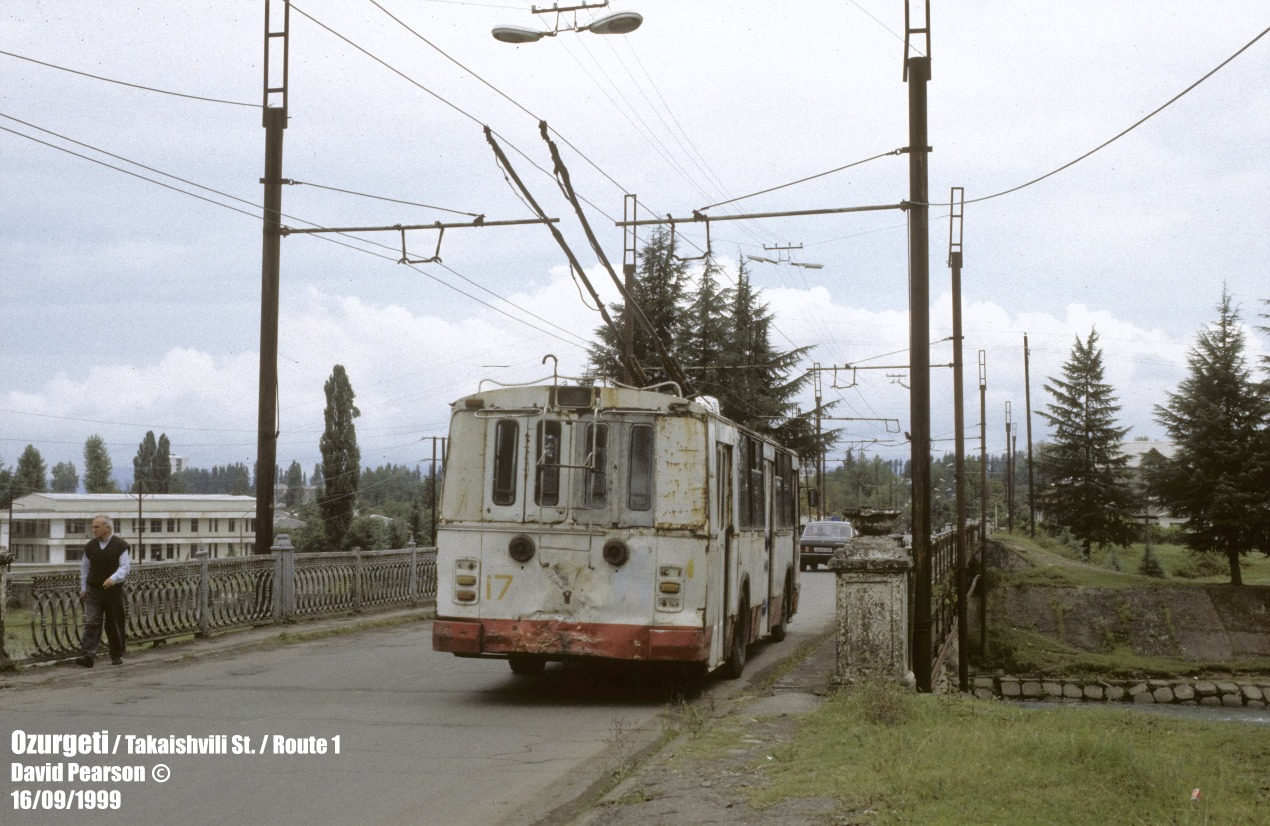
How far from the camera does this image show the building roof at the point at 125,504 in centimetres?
11719

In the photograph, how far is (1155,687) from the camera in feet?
114

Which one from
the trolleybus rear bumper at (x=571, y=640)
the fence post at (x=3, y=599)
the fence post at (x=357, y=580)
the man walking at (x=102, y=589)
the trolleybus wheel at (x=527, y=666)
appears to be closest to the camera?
the trolleybus rear bumper at (x=571, y=640)

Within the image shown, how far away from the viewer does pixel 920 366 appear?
48.1 ft

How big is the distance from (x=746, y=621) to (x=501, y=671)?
2928 mm

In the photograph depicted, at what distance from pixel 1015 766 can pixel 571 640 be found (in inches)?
215

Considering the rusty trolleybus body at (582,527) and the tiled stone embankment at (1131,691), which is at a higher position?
the rusty trolleybus body at (582,527)

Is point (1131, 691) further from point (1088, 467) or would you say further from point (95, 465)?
point (95, 465)

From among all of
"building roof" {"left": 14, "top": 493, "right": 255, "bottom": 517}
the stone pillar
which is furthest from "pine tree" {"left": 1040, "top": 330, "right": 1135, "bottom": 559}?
"building roof" {"left": 14, "top": 493, "right": 255, "bottom": 517}

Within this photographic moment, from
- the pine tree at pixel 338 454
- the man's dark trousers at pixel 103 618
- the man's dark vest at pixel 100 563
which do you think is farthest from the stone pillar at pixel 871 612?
the pine tree at pixel 338 454

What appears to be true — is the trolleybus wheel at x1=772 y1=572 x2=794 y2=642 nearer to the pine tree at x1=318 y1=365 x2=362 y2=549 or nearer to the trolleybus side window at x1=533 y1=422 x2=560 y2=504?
the trolleybus side window at x1=533 y1=422 x2=560 y2=504

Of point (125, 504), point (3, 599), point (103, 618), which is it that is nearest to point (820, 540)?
point (103, 618)

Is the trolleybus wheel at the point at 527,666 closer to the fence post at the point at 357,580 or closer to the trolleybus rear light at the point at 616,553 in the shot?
the trolleybus rear light at the point at 616,553

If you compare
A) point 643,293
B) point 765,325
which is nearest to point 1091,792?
point 643,293

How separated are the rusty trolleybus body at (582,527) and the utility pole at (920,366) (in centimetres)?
304
